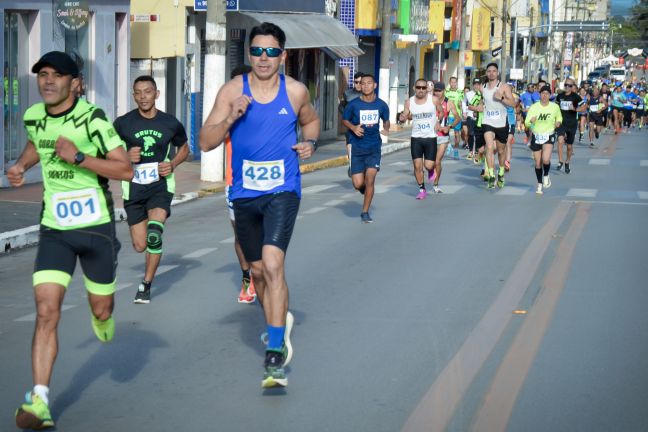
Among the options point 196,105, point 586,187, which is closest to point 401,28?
point 196,105

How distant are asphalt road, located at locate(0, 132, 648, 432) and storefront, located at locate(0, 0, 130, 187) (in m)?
4.96

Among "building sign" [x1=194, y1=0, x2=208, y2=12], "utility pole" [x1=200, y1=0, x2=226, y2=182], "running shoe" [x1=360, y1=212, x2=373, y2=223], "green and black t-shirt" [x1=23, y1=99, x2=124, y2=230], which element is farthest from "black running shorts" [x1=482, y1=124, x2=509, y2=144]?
"green and black t-shirt" [x1=23, y1=99, x2=124, y2=230]

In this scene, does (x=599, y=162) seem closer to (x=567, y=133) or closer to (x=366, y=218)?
(x=567, y=133)

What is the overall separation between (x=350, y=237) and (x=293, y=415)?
778 centimetres

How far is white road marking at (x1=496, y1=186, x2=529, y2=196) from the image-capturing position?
2036 cm

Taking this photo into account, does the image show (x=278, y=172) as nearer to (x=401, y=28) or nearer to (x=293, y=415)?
(x=293, y=415)

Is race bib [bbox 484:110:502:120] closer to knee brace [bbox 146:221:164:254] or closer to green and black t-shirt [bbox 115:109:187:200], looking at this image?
green and black t-shirt [bbox 115:109:187:200]

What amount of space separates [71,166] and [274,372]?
61.2 inches

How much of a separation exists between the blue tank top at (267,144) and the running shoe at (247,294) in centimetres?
282

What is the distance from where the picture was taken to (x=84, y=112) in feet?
21.3

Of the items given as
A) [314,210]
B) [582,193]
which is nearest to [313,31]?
[582,193]

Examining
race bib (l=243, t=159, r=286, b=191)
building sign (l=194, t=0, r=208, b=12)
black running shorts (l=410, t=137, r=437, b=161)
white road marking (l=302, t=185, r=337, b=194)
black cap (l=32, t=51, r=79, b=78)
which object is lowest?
white road marking (l=302, t=185, r=337, b=194)

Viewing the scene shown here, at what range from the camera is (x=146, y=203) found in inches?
410

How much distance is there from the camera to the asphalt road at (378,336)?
6.62 m
